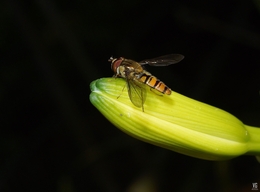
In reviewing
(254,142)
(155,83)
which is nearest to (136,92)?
(155,83)

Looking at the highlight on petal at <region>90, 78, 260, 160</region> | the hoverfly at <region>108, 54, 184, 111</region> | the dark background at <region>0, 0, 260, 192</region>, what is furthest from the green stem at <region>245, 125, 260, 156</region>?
the dark background at <region>0, 0, 260, 192</region>

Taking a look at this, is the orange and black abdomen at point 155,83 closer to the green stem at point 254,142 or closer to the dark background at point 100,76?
the green stem at point 254,142

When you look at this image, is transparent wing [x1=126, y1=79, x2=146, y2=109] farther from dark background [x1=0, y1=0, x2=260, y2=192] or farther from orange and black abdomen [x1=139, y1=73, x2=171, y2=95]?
dark background [x1=0, y1=0, x2=260, y2=192]

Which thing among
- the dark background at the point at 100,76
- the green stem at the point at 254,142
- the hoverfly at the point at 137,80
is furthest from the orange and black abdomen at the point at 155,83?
the dark background at the point at 100,76

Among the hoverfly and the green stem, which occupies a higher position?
the hoverfly

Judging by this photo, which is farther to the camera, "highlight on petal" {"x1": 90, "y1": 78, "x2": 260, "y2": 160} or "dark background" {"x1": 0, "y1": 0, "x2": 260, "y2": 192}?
"dark background" {"x1": 0, "y1": 0, "x2": 260, "y2": 192}

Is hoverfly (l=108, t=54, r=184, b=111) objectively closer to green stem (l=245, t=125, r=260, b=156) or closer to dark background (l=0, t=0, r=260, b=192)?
green stem (l=245, t=125, r=260, b=156)

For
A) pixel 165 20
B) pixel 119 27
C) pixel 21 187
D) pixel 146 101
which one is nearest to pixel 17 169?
pixel 21 187
